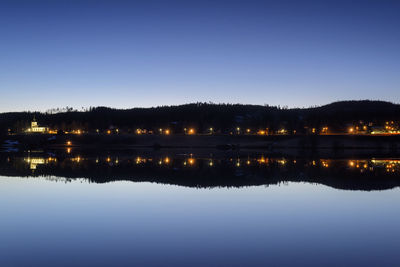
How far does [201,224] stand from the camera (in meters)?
18.1

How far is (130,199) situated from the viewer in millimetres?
25891

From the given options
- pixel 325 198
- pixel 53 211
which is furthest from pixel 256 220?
pixel 53 211

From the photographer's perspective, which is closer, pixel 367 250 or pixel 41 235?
pixel 367 250

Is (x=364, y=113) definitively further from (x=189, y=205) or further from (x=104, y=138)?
(x=189, y=205)

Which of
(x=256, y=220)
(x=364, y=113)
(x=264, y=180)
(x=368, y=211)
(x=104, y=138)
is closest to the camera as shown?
(x=256, y=220)

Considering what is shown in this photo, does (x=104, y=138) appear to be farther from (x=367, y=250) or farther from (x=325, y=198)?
(x=367, y=250)

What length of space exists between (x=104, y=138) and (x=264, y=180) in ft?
400

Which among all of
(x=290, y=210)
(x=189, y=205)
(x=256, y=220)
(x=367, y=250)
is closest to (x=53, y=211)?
(x=189, y=205)

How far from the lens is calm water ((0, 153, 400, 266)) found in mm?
13148

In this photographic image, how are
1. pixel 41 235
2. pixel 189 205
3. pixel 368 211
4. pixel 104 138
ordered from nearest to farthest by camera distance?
pixel 41 235
pixel 368 211
pixel 189 205
pixel 104 138

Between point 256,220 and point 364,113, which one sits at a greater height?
point 364,113

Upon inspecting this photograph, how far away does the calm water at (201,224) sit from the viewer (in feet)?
43.1

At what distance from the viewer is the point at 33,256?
1336 centimetres

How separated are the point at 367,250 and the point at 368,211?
845 cm
